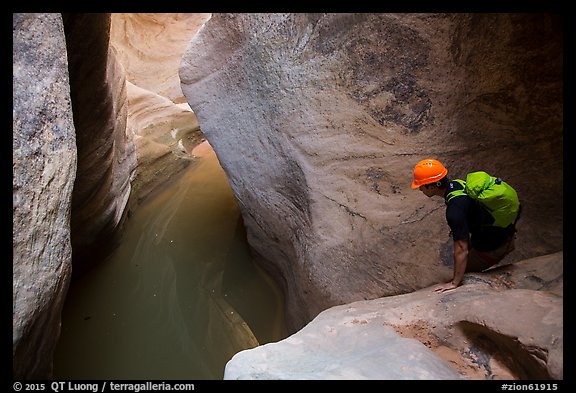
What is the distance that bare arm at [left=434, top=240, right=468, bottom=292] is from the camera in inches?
103

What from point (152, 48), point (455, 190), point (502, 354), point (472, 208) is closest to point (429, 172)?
point (455, 190)

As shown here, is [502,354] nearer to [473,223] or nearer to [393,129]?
[473,223]

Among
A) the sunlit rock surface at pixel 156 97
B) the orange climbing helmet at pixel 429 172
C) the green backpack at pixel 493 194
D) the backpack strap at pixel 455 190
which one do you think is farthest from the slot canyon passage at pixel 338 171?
the sunlit rock surface at pixel 156 97

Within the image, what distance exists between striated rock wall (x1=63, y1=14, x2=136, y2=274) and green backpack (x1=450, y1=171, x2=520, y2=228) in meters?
2.95

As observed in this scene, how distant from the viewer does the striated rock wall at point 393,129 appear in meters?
3.23

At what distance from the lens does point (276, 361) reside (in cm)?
228

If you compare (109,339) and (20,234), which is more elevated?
(20,234)

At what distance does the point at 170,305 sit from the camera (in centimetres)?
462

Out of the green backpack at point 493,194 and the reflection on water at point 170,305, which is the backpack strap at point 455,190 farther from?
the reflection on water at point 170,305

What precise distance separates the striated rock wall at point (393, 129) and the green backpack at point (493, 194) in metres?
0.54

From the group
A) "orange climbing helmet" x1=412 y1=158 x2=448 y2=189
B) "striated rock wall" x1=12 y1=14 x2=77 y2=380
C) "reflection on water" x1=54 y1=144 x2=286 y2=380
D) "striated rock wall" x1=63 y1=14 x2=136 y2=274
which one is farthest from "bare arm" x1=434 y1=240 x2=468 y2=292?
"striated rock wall" x1=63 y1=14 x2=136 y2=274
